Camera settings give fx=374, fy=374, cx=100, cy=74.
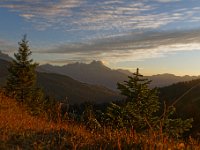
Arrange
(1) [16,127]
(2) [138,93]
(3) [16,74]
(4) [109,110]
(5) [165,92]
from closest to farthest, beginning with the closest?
(1) [16,127] → (4) [109,110] → (2) [138,93] → (3) [16,74] → (5) [165,92]

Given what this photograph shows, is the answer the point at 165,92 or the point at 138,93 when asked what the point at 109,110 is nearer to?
the point at 138,93

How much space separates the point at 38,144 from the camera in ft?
19.2

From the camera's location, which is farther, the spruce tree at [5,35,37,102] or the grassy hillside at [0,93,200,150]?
the spruce tree at [5,35,37,102]

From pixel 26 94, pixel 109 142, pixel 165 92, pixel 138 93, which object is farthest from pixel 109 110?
pixel 165 92

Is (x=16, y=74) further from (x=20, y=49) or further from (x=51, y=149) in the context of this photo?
(x=51, y=149)

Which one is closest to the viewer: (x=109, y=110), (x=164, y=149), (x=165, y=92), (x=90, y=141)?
(x=164, y=149)

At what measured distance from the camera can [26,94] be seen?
1655 inches

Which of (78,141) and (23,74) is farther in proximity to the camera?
(23,74)

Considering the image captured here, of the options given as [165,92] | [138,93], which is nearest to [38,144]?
[138,93]

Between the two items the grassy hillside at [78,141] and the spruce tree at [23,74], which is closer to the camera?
the grassy hillside at [78,141]

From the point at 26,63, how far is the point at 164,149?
3823 centimetres

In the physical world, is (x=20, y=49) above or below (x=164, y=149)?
above

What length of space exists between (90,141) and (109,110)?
13181 millimetres

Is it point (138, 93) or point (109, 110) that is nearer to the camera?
point (109, 110)
